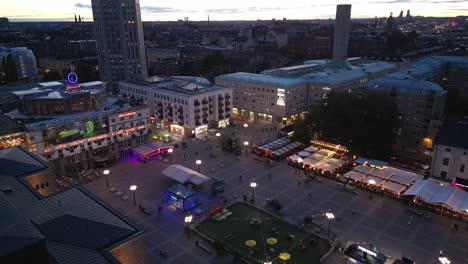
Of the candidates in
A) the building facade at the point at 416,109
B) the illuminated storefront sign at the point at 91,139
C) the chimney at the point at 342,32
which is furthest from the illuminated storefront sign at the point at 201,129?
the chimney at the point at 342,32

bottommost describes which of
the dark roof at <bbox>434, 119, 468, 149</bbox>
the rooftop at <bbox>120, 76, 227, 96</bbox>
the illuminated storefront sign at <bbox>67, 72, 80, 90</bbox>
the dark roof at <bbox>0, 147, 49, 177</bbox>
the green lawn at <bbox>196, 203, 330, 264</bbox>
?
the green lawn at <bbox>196, 203, 330, 264</bbox>

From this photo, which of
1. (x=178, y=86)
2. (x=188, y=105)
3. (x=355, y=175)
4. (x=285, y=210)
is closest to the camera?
(x=285, y=210)

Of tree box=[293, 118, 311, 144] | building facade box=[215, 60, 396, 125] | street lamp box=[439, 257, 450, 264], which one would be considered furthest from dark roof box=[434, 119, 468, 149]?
building facade box=[215, 60, 396, 125]

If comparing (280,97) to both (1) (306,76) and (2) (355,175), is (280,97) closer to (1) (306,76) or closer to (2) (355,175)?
(1) (306,76)

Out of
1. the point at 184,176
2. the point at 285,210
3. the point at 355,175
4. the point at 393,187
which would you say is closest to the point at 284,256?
the point at 285,210

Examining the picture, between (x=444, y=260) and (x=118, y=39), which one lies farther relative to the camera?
(x=118, y=39)

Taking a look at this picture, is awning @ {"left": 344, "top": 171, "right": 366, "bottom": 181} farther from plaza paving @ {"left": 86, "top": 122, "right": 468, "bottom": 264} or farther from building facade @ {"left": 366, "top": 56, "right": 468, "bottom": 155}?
building facade @ {"left": 366, "top": 56, "right": 468, "bottom": 155}

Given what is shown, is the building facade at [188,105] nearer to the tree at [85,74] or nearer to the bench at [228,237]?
→ the bench at [228,237]
